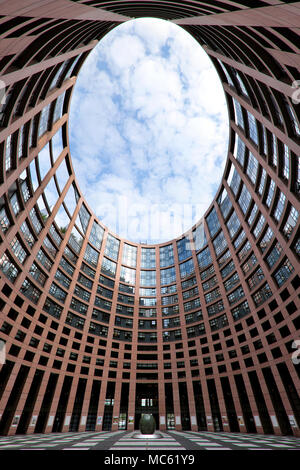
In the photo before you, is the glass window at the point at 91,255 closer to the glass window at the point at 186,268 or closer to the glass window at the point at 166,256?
the glass window at the point at 166,256

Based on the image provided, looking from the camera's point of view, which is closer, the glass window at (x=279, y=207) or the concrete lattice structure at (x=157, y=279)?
the concrete lattice structure at (x=157, y=279)

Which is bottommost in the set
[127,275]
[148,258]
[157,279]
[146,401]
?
[146,401]

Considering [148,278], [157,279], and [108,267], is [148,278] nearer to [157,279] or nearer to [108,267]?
[157,279]

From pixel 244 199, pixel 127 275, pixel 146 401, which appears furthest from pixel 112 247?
pixel 146 401

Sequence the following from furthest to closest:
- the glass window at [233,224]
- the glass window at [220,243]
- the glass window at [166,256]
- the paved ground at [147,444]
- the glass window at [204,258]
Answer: the glass window at [166,256], the glass window at [204,258], the glass window at [220,243], the glass window at [233,224], the paved ground at [147,444]

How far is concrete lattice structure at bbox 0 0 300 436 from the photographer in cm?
2653

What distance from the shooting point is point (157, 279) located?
246ft

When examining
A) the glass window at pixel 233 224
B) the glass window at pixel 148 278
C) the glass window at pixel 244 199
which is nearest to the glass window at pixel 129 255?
the glass window at pixel 148 278

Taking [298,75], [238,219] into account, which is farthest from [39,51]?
[238,219]

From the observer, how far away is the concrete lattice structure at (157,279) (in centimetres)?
2653

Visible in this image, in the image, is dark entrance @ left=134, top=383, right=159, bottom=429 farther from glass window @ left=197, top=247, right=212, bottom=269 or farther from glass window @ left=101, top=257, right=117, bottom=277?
glass window @ left=197, top=247, right=212, bottom=269

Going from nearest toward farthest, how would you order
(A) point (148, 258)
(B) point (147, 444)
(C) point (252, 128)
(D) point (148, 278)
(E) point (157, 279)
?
(B) point (147, 444) < (C) point (252, 128) < (E) point (157, 279) < (D) point (148, 278) < (A) point (148, 258)

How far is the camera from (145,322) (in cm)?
6825

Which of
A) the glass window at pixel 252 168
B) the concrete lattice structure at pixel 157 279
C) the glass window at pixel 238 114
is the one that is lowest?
the concrete lattice structure at pixel 157 279
